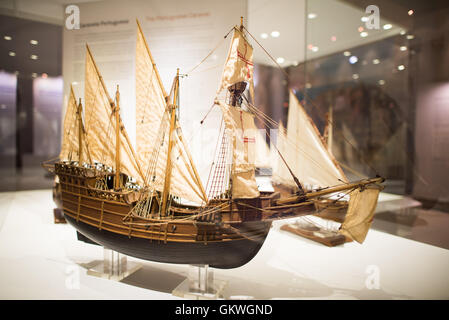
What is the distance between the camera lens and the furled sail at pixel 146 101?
273 centimetres

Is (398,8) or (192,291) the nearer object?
(192,291)

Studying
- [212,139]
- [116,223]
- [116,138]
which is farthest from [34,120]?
[212,139]

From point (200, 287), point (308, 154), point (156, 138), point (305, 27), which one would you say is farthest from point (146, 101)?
point (305, 27)

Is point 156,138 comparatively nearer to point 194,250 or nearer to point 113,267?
point 194,250

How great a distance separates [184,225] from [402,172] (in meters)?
3.57

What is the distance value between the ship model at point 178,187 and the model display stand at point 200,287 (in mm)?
124

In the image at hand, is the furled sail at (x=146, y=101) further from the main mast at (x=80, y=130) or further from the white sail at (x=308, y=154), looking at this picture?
the white sail at (x=308, y=154)

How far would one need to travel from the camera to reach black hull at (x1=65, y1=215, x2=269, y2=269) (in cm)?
249

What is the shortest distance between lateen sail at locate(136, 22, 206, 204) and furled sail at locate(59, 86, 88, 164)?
81 cm

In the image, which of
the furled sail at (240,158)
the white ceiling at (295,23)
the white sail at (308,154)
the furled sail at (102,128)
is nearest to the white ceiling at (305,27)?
the white ceiling at (295,23)

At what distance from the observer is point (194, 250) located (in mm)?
2500
